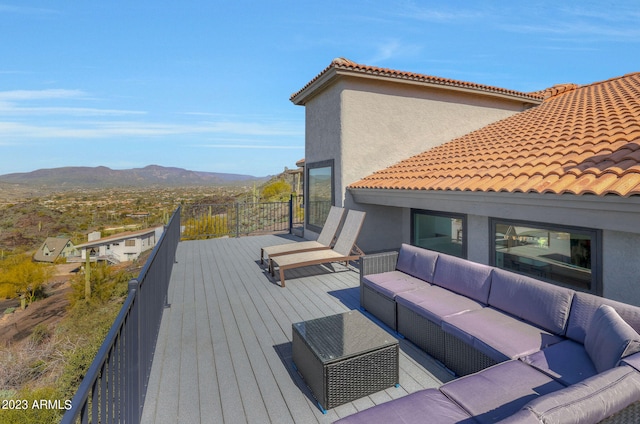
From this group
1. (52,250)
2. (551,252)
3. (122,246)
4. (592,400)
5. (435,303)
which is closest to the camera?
(592,400)

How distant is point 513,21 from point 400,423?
11737mm

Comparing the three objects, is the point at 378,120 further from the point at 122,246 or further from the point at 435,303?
the point at 122,246

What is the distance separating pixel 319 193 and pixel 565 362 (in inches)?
317

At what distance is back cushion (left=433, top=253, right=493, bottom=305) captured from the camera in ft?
12.3

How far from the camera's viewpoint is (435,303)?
3711 mm

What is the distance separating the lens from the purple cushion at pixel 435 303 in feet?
11.4

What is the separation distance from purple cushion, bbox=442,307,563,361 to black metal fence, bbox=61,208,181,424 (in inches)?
114

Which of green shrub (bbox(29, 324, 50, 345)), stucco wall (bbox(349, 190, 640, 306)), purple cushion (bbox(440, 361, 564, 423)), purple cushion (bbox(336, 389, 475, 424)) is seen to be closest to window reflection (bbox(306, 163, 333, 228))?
stucco wall (bbox(349, 190, 640, 306))

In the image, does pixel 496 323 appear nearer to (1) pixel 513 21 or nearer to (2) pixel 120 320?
(2) pixel 120 320

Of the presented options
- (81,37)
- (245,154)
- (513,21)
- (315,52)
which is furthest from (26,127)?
(513,21)

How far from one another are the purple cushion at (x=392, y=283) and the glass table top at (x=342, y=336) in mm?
781

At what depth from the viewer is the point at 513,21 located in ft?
31.1

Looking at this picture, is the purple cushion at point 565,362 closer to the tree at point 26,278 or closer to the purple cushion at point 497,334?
A: the purple cushion at point 497,334

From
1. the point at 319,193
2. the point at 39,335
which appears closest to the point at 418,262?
the point at 319,193
